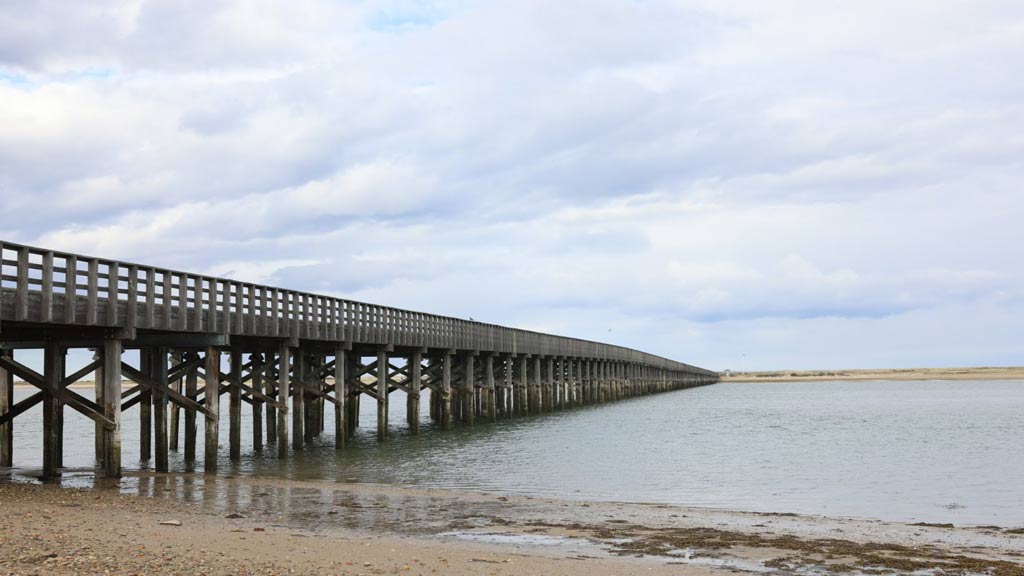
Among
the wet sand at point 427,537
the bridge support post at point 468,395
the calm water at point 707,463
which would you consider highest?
the bridge support post at point 468,395

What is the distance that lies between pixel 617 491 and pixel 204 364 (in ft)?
38.7

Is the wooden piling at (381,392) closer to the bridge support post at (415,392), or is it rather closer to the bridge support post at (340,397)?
the bridge support post at (415,392)

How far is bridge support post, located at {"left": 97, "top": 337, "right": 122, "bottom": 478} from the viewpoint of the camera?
21.1 m

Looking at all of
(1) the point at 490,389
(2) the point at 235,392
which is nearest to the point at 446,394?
(1) the point at 490,389

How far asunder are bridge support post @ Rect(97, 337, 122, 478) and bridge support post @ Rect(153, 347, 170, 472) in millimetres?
4275

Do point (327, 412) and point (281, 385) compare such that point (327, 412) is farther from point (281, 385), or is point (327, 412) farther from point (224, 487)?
point (224, 487)

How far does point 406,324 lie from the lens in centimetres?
4016

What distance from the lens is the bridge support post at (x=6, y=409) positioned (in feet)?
80.6

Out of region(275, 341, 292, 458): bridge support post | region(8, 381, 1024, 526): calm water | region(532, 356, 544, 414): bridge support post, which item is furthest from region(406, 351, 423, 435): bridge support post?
region(532, 356, 544, 414): bridge support post

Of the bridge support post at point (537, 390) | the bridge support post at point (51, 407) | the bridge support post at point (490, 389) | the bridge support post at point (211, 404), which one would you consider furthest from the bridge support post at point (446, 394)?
the bridge support post at point (51, 407)

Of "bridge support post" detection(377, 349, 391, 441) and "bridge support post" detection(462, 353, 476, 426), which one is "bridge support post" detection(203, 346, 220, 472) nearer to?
"bridge support post" detection(377, 349, 391, 441)

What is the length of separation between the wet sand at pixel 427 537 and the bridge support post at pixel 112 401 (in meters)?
0.60

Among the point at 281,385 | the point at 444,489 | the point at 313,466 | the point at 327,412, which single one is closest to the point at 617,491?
the point at 444,489

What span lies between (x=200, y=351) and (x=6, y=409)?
9.31m
